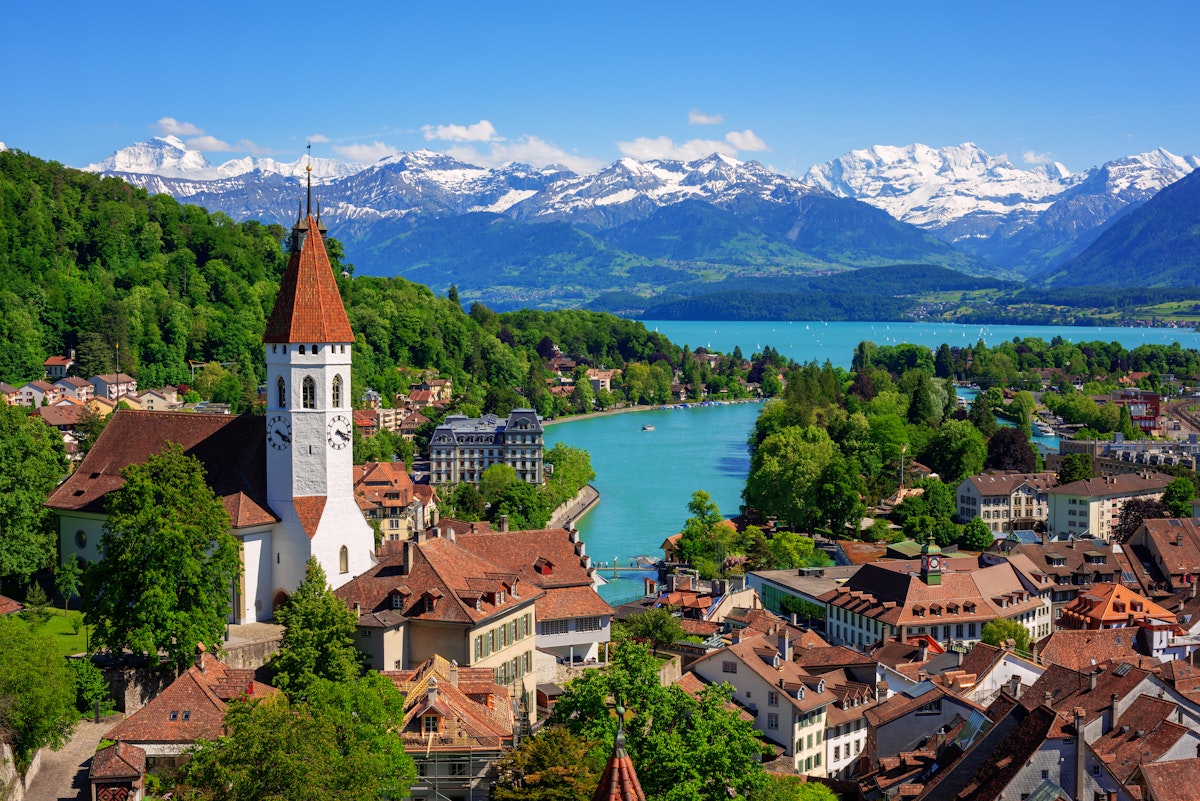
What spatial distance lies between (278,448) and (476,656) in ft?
22.6

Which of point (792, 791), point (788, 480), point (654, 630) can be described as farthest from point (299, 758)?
point (788, 480)

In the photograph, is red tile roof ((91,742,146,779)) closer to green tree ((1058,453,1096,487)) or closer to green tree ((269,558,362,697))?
green tree ((269,558,362,697))

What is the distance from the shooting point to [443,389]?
102625mm

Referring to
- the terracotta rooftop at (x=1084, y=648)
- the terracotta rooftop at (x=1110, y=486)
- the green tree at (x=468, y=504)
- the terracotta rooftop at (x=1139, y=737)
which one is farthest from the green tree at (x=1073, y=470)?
the terracotta rooftop at (x=1139, y=737)

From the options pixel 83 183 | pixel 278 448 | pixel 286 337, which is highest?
pixel 83 183

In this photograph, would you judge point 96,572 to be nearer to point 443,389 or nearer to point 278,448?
point 278,448

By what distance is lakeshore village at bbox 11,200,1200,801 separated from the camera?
821 inches

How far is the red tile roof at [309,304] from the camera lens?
2948cm

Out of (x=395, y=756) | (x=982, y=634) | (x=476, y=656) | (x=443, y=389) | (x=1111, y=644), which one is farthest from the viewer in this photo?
(x=443, y=389)

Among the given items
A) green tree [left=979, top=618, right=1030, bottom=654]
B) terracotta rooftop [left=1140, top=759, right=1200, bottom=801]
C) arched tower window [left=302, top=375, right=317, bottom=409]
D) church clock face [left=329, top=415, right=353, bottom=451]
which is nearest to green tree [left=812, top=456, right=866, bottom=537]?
green tree [left=979, top=618, right=1030, bottom=654]

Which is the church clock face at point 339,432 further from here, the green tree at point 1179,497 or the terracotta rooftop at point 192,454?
the green tree at point 1179,497

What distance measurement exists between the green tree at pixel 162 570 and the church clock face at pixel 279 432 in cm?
276

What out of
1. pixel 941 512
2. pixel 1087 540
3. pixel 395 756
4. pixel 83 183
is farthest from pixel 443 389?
pixel 395 756

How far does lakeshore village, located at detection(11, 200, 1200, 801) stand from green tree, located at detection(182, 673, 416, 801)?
27 centimetres
